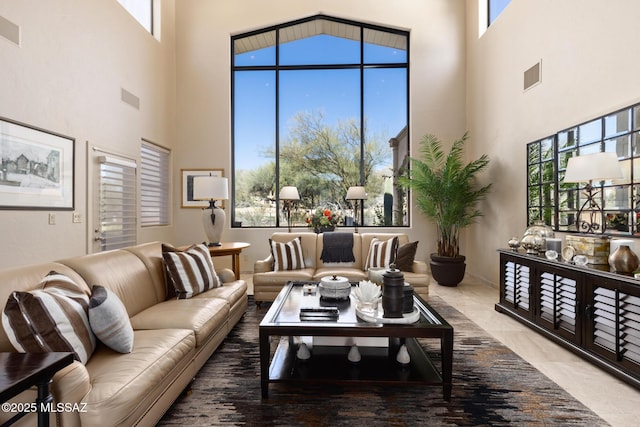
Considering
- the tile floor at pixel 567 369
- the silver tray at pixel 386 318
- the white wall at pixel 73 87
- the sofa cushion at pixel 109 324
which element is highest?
the white wall at pixel 73 87

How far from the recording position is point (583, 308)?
2.61 meters

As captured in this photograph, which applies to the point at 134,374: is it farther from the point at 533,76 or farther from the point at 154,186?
the point at 533,76

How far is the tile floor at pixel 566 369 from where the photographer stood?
1982 mm

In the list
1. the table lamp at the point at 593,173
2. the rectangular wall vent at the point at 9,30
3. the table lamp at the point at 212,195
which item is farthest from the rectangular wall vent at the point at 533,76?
the rectangular wall vent at the point at 9,30

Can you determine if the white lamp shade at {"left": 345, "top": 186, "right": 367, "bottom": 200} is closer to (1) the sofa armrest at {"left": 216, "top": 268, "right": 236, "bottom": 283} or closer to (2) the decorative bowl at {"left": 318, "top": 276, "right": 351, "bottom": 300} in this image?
(1) the sofa armrest at {"left": 216, "top": 268, "right": 236, "bottom": 283}

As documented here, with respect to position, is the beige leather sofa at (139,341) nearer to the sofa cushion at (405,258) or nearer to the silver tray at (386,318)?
the silver tray at (386,318)

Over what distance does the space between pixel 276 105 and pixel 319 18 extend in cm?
175

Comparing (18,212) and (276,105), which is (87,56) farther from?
(276,105)

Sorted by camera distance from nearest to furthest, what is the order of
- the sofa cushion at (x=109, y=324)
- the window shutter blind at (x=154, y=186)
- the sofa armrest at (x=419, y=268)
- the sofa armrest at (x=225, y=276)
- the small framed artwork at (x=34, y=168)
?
the sofa cushion at (x=109, y=324)
the small framed artwork at (x=34, y=168)
the sofa armrest at (x=225, y=276)
the sofa armrest at (x=419, y=268)
the window shutter blind at (x=154, y=186)

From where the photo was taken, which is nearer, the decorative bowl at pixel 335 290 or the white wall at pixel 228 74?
the decorative bowl at pixel 335 290

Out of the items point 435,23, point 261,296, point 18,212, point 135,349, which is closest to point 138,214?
point 18,212

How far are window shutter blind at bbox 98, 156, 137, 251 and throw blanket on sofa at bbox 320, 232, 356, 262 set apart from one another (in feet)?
8.73

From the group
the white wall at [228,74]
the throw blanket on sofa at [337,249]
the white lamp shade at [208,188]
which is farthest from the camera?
the white wall at [228,74]

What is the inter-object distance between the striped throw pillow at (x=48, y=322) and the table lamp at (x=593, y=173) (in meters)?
3.42
